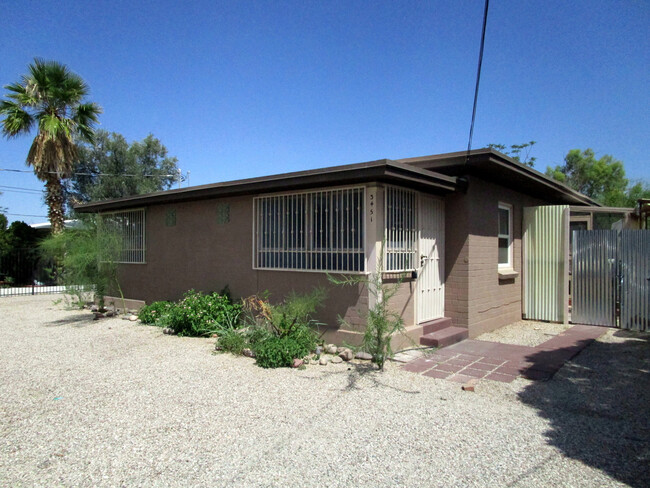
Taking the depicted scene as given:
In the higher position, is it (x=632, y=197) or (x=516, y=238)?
(x=632, y=197)

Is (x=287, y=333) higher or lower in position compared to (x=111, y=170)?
lower

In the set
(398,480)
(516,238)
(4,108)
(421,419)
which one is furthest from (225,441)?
(4,108)

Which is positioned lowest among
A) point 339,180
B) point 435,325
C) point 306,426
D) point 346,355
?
point 306,426

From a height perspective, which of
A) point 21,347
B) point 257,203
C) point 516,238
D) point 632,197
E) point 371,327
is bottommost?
point 21,347

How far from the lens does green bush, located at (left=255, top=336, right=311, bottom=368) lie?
6171mm

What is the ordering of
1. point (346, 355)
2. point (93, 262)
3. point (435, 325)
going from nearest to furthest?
point (346, 355), point (435, 325), point (93, 262)

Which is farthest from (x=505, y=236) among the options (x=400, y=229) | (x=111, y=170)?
(x=111, y=170)

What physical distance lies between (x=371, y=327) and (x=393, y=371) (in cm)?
71

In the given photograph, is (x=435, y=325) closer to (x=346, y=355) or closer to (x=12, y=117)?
(x=346, y=355)

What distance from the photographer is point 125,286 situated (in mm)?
11961

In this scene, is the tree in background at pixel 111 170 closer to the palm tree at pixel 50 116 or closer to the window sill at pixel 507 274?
the palm tree at pixel 50 116

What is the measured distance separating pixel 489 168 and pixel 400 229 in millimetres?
1925

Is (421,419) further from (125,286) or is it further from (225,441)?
(125,286)

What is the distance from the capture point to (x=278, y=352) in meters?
6.23
